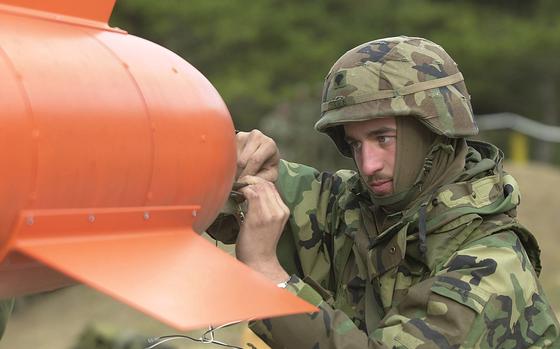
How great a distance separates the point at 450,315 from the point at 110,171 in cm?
115

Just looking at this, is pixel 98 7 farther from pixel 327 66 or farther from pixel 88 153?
pixel 327 66

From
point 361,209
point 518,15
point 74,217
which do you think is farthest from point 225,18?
point 74,217

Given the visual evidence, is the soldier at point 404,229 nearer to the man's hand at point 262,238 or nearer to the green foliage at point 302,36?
the man's hand at point 262,238

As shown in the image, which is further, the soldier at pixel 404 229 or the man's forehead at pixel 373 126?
the man's forehead at pixel 373 126

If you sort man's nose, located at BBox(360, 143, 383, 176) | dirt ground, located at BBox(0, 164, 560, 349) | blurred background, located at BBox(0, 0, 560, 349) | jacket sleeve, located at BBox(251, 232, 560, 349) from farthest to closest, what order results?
blurred background, located at BBox(0, 0, 560, 349)
dirt ground, located at BBox(0, 164, 560, 349)
man's nose, located at BBox(360, 143, 383, 176)
jacket sleeve, located at BBox(251, 232, 560, 349)

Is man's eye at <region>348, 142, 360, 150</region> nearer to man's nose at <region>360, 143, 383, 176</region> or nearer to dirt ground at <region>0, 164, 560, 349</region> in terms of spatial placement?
man's nose at <region>360, 143, 383, 176</region>

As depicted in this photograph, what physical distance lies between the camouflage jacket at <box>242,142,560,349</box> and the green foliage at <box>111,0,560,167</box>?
41.3 ft

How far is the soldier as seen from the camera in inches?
125

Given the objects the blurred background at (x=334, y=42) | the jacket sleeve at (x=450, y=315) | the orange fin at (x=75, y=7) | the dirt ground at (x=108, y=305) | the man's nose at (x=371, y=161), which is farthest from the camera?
the blurred background at (x=334, y=42)

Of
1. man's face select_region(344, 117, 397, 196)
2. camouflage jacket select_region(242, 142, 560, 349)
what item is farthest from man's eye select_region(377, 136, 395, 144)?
camouflage jacket select_region(242, 142, 560, 349)

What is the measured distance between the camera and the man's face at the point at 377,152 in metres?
3.42

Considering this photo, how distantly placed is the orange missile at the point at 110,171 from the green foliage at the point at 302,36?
13.6 metres

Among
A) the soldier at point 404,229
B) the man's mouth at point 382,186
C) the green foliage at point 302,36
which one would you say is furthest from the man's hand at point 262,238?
the green foliage at point 302,36

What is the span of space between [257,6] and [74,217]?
50.9 ft
